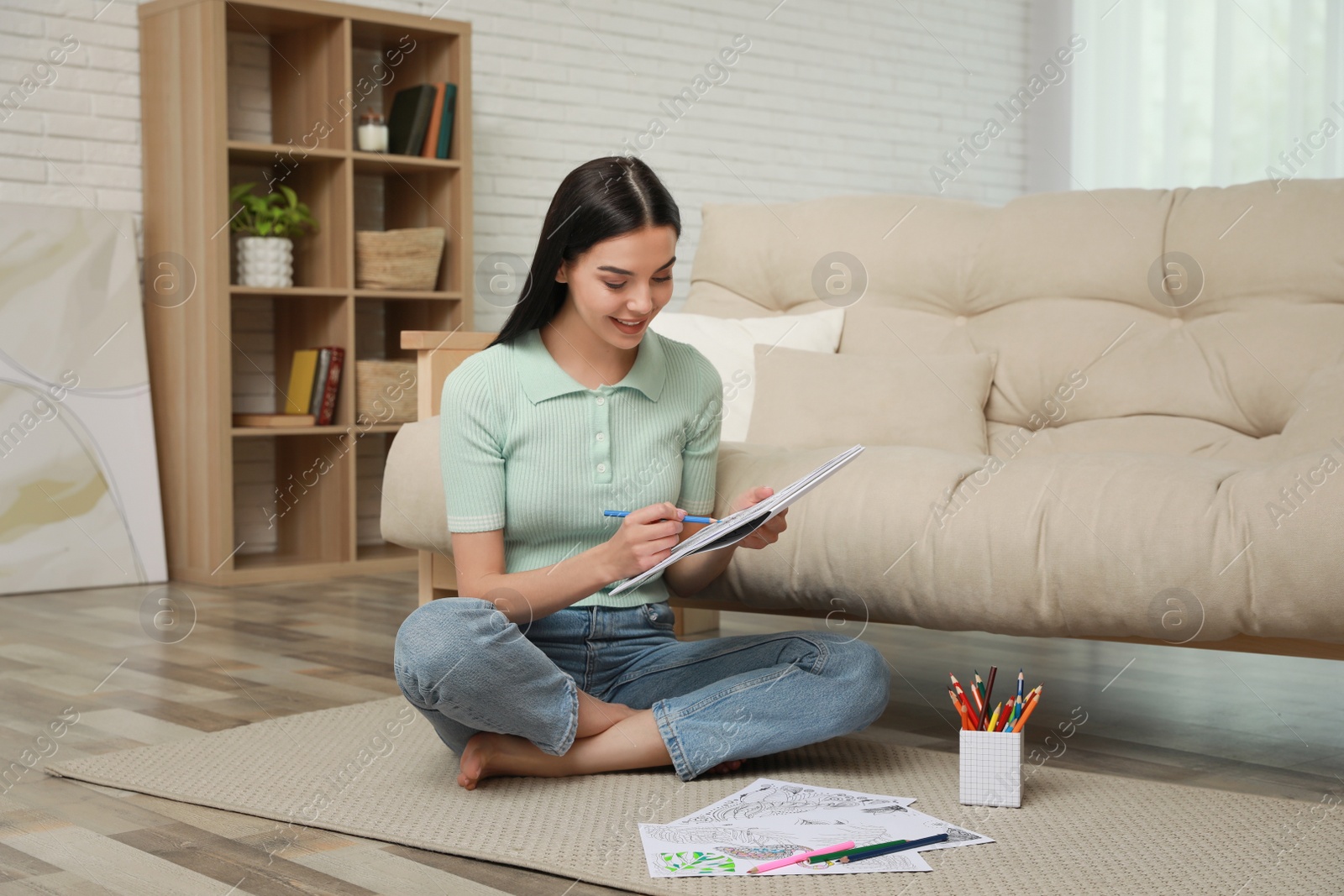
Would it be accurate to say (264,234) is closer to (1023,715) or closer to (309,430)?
(309,430)

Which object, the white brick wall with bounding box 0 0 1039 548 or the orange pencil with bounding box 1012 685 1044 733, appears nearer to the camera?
the orange pencil with bounding box 1012 685 1044 733

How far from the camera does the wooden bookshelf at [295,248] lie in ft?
12.0

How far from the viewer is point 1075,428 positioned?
239cm

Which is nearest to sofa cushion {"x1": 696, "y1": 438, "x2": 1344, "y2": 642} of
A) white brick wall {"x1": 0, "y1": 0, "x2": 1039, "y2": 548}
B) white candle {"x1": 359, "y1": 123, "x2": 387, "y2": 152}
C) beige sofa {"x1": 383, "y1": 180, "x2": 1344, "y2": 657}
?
beige sofa {"x1": 383, "y1": 180, "x2": 1344, "y2": 657}

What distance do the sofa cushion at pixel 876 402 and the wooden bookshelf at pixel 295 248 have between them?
1.72 meters

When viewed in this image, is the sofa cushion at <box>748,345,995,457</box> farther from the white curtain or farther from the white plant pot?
the white curtain

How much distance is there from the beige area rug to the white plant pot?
2043mm

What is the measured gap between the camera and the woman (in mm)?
1598

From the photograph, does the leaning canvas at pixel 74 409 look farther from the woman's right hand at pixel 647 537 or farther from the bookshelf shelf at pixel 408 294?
the woman's right hand at pixel 647 537

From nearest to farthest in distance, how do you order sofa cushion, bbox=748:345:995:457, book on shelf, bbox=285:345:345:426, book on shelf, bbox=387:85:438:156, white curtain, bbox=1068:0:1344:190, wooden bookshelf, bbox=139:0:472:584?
1. sofa cushion, bbox=748:345:995:457
2. wooden bookshelf, bbox=139:0:472:584
3. book on shelf, bbox=285:345:345:426
4. book on shelf, bbox=387:85:438:156
5. white curtain, bbox=1068:0:1344:190

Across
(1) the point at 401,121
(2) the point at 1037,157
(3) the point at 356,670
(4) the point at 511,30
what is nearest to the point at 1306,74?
(2) the point at 1037,157

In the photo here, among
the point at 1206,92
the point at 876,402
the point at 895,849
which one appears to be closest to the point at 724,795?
the point at 895,849

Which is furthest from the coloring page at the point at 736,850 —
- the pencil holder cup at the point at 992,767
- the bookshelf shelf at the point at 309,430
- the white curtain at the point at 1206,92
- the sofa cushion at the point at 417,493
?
the white curtain at the point at 1206,92

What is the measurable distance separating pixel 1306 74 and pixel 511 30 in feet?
9.35
